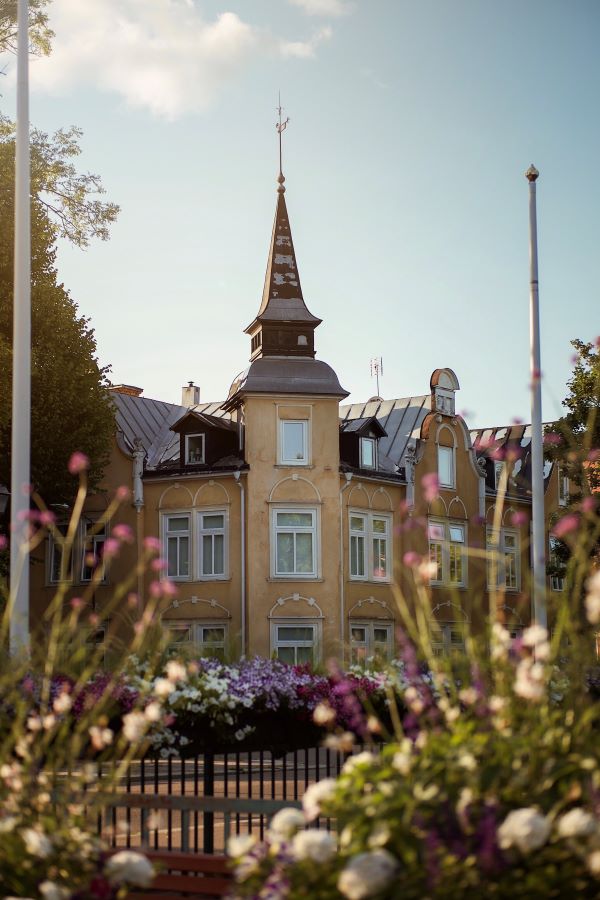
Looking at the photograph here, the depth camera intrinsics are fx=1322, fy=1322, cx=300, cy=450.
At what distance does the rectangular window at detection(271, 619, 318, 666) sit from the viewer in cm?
3550

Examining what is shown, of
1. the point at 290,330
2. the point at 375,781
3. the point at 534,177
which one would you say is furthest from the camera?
the point at 290,330

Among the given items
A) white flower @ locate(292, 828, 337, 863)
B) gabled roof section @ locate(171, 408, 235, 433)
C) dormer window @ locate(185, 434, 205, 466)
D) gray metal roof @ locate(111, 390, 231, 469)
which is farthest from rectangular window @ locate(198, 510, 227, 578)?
white flower @ locate(292, 828, 337, 863)

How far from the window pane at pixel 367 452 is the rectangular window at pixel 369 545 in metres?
1.52

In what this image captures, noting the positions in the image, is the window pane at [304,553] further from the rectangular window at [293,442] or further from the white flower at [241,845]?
the white flower at [241,845]

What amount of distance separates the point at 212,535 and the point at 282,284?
8.09m

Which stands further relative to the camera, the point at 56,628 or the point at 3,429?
the point at 3,429

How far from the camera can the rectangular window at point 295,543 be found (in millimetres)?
36312

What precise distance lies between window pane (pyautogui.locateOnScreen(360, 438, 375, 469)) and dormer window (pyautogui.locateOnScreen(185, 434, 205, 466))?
4.75 metres

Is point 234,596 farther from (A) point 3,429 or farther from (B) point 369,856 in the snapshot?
(B) point 369,856

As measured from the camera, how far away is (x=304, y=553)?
120 feet

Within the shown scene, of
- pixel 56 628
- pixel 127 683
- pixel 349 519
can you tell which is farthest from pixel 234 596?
pixel 56 628

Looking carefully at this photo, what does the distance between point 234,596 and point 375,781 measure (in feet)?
102

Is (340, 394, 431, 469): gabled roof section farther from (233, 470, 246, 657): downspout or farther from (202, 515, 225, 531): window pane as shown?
(202, 515, 225, 531): window pane

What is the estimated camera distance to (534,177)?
75.7 feet
